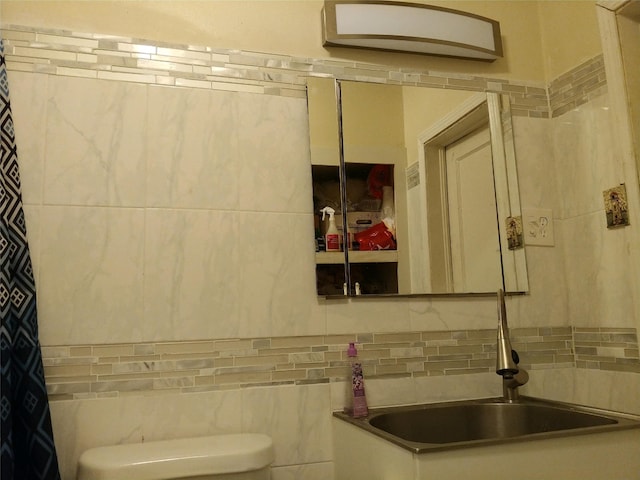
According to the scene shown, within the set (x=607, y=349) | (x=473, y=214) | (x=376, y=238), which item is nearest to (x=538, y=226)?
(x=473, y=214)

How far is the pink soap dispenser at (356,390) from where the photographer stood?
146cm

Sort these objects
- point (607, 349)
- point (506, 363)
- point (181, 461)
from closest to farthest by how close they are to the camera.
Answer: point (181, 461), point (506, 363), point (607, 349)

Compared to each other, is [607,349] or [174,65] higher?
[174,65]

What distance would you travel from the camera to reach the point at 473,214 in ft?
5.71

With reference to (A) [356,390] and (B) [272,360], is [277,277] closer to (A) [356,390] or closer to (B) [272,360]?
(B) [272,360]

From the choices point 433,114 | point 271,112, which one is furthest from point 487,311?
point 271,112

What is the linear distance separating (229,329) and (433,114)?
0.92 m

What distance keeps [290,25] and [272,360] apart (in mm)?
1007

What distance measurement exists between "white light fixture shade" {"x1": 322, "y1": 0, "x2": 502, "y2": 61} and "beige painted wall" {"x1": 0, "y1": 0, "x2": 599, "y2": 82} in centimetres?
4

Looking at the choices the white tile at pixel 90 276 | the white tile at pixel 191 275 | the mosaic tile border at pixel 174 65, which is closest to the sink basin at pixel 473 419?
the white tile at pixel 191 275

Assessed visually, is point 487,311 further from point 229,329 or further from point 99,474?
point 99,474

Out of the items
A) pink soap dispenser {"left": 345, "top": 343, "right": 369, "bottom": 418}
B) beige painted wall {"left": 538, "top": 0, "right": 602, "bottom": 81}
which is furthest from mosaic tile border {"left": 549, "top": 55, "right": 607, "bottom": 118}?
pink soap dispenser {"left": 345, "top": 343, "right": 369, "bottom": 418}

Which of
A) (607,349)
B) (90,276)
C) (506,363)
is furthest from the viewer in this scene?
(607,349)

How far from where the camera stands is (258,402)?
1.46 meters
